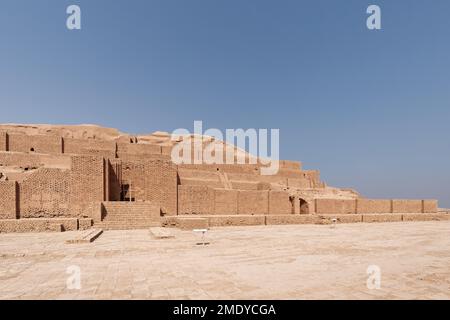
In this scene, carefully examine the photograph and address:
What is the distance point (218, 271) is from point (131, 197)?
1295 centimetres

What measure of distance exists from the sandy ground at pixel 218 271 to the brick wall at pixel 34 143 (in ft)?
55.5

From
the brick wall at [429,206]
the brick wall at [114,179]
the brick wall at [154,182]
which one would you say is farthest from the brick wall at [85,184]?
the brick wall at [429,206]

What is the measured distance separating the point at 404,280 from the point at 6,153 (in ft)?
77.4

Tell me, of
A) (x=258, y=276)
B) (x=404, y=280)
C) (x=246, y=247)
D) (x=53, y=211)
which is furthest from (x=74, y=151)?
(x=404, y=280)

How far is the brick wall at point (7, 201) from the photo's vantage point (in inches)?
507

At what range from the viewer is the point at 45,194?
1363 cm

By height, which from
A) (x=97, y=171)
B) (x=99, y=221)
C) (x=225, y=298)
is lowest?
(x=99, y=221)

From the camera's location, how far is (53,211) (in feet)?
44.9

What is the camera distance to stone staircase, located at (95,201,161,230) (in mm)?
13742

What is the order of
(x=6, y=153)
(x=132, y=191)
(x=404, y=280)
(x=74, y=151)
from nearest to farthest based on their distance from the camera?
(x=404, y=280)
(x=132, y=191)
(x=6, y=153)
(x=74, y=151)

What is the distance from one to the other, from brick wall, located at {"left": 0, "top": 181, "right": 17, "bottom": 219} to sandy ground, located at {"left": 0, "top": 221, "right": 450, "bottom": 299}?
4937mm

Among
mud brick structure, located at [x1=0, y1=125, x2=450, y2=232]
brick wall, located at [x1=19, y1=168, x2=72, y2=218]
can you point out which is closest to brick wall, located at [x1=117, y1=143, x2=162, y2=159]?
mud brick structure, located at [x1=0, y1=125, x2=450, y2=232]

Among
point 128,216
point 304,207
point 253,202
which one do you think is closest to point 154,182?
point 128,216
